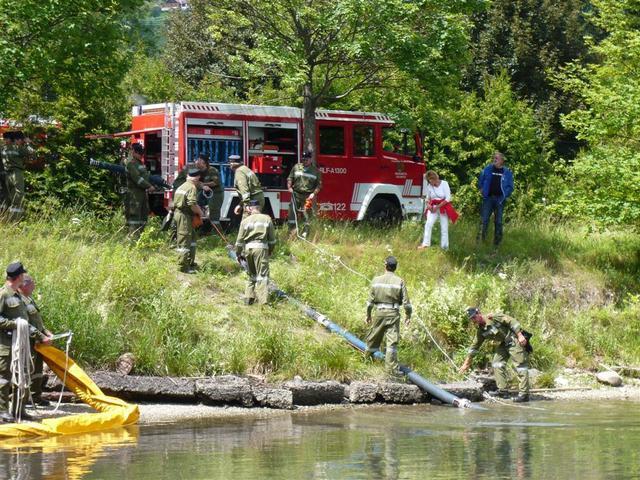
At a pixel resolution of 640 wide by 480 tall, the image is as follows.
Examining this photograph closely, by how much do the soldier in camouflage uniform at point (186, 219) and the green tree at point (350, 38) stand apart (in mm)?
3977

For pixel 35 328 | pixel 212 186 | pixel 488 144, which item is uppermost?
pixel 488 144

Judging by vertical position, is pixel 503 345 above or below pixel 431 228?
below

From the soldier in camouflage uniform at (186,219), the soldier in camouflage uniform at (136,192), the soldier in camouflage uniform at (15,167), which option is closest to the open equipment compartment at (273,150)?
the soldier in camouflage uniform at (136,192)

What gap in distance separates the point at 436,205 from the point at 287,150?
151 inches

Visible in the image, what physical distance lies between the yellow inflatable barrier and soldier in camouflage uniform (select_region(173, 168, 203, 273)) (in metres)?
4.66

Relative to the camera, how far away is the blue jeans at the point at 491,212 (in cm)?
2197

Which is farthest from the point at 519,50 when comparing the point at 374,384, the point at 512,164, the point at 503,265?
the point at 374,384

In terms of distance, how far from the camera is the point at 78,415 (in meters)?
13.3

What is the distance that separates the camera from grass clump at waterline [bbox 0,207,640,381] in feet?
52.8

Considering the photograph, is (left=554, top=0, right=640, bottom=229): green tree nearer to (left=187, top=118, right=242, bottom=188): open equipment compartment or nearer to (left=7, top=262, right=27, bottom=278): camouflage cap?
(left=187, top=118, right=242, bottom=188): open equipment compartment

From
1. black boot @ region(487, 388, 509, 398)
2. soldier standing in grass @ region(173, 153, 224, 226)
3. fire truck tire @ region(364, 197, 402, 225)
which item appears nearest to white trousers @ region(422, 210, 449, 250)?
fire truck tire @ region(364, 197, 402, 225)

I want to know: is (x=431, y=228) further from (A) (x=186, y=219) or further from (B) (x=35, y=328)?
(B) (x=35, y=328)

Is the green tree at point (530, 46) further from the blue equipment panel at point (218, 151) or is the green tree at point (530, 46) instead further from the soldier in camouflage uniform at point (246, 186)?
the soldier in camouflage uniform at point (246, 186)

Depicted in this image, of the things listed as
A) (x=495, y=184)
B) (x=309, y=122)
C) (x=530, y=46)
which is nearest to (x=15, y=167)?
(x=309, y=122)
